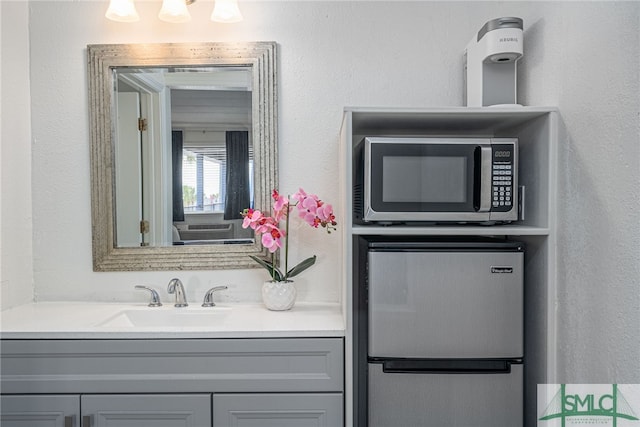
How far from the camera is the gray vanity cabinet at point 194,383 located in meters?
1.34

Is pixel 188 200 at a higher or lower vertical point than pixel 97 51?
lower

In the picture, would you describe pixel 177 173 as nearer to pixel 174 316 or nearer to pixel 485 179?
pixel 174 316

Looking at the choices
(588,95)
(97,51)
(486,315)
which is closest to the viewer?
(588,95)

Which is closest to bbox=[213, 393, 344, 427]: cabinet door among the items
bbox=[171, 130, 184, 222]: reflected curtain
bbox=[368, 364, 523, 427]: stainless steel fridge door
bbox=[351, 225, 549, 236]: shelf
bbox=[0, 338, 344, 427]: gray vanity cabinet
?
bbox=[0, 338, 344, 427]: gray vanity cabinet

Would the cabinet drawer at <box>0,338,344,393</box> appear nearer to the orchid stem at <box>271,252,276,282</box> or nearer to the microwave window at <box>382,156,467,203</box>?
the orchid stem at <box>271,252,276,282</box>

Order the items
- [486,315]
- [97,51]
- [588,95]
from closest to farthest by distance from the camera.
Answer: [588,95] → [486,315] → [97,51]

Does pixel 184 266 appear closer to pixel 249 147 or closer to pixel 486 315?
pixel 249 147

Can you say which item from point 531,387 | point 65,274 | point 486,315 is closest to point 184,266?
point 65,274

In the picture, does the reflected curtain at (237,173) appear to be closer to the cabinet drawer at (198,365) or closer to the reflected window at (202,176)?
the reflected window at (202,176)

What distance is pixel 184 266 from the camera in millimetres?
1776

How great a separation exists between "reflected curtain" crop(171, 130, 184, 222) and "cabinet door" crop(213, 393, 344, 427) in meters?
0.80

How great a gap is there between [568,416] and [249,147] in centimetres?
149

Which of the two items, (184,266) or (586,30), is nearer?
(586,30)

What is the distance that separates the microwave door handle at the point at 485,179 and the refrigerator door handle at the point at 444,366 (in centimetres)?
49
